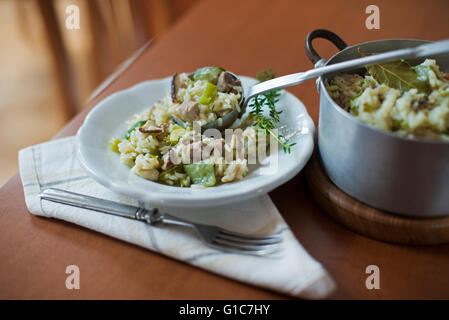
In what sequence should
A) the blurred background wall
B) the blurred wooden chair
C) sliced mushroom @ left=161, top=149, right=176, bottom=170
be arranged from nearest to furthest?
1. sliced mushroom @ left=161, top=149, right=176, bottom=170
2. the blurred background wall
3. the blurred wooden chair

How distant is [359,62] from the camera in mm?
1013

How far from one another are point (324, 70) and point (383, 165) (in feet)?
1.02

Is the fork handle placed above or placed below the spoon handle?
below

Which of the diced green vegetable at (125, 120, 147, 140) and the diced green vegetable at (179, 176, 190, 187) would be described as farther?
the diced green vegetable at (125, 120, 147, 140)

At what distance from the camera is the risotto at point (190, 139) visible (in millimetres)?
1169

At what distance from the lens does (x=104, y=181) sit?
113 cm

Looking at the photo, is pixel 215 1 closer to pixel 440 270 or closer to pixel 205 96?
pixel 205 96

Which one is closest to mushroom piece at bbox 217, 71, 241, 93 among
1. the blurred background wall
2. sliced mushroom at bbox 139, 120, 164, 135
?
sliced mushroom at bbox 139, 120, 164, 135

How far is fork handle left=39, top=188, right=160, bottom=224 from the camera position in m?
1.08

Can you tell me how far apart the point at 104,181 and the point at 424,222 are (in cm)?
84

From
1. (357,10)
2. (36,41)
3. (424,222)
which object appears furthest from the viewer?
(36,41)

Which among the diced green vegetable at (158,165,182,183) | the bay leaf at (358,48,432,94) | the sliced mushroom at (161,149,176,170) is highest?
the bay leaf at (358,48,432,94)

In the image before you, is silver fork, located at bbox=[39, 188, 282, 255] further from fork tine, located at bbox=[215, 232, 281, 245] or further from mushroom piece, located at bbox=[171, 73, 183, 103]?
mushroom piece, located at bbox=[171, 73, 183, 103]

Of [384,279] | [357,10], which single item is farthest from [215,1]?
[384,279]
